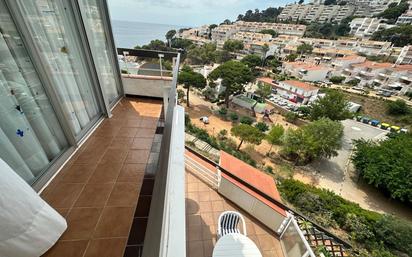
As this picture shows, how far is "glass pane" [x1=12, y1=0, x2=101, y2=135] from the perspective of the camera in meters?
1.60

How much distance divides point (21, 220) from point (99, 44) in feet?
8.31

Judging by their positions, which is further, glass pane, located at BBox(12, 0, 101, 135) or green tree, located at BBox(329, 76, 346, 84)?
green tree, located at BBox(329, 76, 346, 84)

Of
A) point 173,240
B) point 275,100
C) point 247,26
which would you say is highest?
point 247,26

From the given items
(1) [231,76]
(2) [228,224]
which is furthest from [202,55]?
(2) [228,224]

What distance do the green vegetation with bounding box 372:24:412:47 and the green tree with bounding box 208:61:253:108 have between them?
115 feet

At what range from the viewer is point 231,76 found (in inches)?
816

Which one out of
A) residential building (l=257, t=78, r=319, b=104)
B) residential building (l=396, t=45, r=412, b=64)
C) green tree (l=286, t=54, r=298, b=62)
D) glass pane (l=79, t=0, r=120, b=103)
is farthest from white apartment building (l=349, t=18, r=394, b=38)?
glass pane (l=79, t=0, r=120, b=103)

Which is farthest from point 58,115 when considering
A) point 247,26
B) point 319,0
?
point 319,0

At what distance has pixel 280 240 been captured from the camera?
10.2ft

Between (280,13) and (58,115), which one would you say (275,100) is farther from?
(280,13)

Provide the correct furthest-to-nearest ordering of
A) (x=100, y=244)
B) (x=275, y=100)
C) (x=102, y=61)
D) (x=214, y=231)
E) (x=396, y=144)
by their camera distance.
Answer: (x=275, y=100) → (x=396, y=144) → (x=214, y=231) → (x=102, y=61) → (x=100, y=244)

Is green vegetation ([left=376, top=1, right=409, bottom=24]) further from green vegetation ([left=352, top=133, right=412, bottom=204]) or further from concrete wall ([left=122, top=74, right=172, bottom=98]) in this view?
concrete wall ([left=122, top=74, right=172, bottom=98])

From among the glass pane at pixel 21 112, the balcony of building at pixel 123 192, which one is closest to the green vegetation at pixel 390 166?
the balcony of building at pixel 123 192

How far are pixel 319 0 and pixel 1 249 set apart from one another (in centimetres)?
9053
